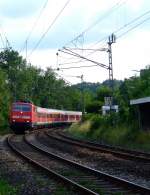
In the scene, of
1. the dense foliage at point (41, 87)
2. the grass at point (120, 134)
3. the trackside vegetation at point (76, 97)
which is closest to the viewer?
the grass at point (120, 134)

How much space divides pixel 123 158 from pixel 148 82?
48739mm

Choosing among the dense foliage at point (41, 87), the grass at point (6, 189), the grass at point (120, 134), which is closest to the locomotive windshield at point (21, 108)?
the grass at point (120, 134)

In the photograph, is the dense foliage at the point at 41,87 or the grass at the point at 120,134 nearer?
the grass at the point at 120,134

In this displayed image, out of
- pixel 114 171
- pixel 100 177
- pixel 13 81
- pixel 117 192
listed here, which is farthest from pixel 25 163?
pixel 13 81

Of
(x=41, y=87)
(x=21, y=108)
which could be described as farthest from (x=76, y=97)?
(x=21, y=108)

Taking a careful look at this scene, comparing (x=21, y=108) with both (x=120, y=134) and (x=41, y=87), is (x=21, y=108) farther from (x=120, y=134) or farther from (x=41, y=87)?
(x=41, y=87)

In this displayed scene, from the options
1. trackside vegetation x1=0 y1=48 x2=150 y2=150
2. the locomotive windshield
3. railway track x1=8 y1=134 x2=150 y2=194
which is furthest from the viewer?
the locomotive windshield

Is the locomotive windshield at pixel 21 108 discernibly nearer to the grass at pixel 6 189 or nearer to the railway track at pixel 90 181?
the railway track at pixel 90 181

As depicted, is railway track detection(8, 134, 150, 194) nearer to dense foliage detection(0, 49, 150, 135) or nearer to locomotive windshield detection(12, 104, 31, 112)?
locomotive windshield detection(12, 104, 31, 112)

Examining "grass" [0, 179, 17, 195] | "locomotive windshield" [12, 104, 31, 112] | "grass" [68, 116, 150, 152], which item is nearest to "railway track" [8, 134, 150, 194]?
"grass" [0, 179, 17, 195]

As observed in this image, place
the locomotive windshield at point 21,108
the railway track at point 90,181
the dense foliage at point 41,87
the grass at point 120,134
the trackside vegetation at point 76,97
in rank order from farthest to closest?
the dense foliage at point 41,87
the locomotive windshield at point 21,108
the trackside vegetation at point 76,97
the grass at point 120,134
the railway track at point 90,181

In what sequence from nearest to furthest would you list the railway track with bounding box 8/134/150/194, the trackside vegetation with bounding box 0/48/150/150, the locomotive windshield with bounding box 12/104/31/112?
1. the railway track with bounding box 8/134/150/194
2. the trackside vegetation with bounding box 0/48/150/150
3. the locomotive windshield with bounding box 12/104/31/112

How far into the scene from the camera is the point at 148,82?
2803 inches

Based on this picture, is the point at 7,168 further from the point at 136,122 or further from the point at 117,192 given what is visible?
the point at 136,122
